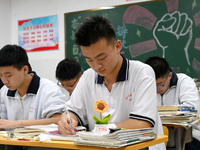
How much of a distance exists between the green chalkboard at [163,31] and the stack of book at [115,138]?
2.71 metres

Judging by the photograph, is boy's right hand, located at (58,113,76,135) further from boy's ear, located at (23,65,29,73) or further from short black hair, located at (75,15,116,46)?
boy's ear, located at (23,65,29,73)

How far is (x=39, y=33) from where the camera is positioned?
462cm

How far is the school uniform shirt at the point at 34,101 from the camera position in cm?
202

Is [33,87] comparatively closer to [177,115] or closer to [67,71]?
[67,71]

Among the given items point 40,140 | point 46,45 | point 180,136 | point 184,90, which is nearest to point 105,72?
point 40,140

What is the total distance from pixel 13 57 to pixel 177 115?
134cm

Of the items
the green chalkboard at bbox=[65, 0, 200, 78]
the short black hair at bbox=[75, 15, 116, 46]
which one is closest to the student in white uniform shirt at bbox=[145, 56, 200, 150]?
the green chalkboard at bbox=[65, 0, 200, 78]

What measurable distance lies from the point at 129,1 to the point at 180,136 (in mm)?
2325

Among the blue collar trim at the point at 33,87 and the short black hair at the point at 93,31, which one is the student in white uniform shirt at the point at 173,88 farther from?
the short black hair at the point at 93,31

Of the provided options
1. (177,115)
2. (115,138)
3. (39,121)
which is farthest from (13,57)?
(177,115)

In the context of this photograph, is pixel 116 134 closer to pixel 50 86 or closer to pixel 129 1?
pixel 50 86

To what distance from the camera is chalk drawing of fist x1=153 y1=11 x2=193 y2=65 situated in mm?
3666

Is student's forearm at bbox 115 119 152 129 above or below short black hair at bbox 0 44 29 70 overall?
below

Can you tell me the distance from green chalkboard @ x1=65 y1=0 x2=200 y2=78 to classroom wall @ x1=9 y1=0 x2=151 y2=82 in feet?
1.33
